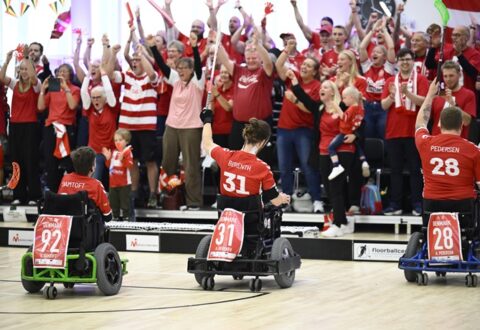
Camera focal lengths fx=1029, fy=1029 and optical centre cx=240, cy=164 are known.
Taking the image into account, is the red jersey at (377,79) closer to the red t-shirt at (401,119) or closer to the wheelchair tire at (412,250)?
the red t-shirt at (401,119)

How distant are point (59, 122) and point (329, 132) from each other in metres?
3.82

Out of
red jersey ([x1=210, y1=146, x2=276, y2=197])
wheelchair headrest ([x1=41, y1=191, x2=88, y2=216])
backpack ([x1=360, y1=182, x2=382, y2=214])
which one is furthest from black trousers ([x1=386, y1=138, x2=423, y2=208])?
wheelchair headrest ([x1=41, y1=191, x2=88, y2=216])

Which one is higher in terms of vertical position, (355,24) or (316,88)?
(355,24)

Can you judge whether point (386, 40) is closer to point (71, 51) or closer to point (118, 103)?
point (118, 103)

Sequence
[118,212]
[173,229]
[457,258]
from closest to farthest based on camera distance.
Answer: [457,258]
[173,229]
[118,212]

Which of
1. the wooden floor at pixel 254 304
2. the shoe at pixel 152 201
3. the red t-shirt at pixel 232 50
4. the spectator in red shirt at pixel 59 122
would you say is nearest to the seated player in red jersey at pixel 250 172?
the wooden floor at pixel 254 304

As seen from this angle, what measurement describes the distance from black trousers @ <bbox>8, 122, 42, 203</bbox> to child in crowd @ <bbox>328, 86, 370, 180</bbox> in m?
4.35

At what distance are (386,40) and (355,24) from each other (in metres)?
0.93

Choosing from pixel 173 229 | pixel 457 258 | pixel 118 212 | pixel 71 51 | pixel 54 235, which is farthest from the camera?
pixel 71 51

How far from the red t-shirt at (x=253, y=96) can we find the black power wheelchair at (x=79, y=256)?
402cm

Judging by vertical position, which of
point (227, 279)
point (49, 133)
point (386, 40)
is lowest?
point (227, 279)

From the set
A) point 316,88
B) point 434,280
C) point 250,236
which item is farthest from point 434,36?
point 250,236

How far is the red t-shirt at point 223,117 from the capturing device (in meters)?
12.9

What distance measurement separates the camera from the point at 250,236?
349 inches
